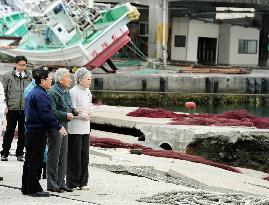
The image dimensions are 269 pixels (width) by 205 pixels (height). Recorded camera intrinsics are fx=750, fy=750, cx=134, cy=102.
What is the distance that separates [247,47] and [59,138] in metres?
44.6

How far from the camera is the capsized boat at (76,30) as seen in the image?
36750 mm

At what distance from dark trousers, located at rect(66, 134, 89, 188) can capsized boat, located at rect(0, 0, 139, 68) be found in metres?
27.3

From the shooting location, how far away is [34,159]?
829 centimetres

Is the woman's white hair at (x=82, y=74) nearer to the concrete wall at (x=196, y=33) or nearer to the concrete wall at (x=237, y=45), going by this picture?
the concrete wall at (x=196, y=33)

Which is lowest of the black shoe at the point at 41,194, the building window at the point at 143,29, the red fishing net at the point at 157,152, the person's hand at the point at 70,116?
the red fishing net at the point at 157,152

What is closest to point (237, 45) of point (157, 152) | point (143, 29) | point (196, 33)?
point (196, 33)

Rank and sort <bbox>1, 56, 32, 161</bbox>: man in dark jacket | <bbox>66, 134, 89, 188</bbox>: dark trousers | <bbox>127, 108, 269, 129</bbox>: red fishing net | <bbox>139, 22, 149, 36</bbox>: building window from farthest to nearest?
<bbox>139, 22, 149, 36</bbox>: building window < <bbox>127, 108, 269, 129</bbox>: red fishing net < <bbox>1, 56, 32, 161</bbox>: man in dark jacket < <bbox>66, 134, 89, 188</bbox>: dark trousers

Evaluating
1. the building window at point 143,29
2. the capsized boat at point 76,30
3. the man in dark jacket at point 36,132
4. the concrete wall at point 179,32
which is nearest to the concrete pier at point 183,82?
the capsized boat at point 76,30

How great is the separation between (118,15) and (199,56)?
598 inches

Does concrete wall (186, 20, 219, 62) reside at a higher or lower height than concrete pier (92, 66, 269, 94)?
higher

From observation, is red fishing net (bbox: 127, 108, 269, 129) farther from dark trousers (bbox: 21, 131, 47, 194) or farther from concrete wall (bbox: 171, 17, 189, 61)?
concrete wall (bbox: 171, 17, 189, 61)

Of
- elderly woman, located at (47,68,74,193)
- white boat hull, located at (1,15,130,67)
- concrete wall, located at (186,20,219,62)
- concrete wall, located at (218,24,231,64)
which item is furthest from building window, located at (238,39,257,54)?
elderly woman, located at (47,68,74,193)

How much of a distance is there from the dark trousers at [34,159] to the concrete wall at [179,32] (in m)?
42.3

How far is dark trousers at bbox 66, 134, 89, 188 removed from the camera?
8883 mm
